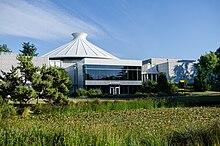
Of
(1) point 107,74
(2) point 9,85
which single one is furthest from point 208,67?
(2) point 9,85

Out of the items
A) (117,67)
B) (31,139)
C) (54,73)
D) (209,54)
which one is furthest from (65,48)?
(31,139)

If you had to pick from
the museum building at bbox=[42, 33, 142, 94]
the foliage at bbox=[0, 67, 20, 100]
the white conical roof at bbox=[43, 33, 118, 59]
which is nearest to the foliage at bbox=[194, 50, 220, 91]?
the museum building at bbox=[42, 33, 142, 94]

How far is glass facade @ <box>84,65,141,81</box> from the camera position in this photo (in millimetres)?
47375

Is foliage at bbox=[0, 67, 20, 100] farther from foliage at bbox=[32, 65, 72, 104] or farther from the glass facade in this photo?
the glass facade

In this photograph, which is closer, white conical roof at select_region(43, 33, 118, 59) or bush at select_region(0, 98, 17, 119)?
bush at select_region(0, 98, 17, 119)

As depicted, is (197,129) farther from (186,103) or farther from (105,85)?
(105,85)

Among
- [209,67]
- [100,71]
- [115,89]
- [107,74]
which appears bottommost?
[115,89]

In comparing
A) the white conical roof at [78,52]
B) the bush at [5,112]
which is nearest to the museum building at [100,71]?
the white conical roof at [78,52]

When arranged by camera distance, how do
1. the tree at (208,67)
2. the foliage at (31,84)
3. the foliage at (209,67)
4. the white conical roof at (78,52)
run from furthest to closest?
the white conical roof at (78,52) → the tree at (208,67) → the foliage at (209,67) → the foliage at (31,84)

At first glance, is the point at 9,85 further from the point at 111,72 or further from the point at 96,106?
the point at 111,72

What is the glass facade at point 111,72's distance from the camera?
47375 millimetres

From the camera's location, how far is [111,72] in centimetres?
4859

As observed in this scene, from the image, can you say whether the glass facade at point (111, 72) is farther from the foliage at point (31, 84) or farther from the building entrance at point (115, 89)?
the foliage at point (31, 84)

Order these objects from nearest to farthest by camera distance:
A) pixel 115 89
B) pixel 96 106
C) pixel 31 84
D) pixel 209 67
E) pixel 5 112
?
pixel 5 112 < pixel 96 106 < pixel 31 84 < pixel 115 89 < pixel 209 67
